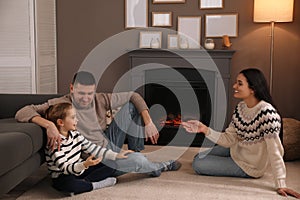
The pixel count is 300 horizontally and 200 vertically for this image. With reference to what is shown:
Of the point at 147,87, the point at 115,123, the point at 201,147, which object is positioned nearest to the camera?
the point at 115,123

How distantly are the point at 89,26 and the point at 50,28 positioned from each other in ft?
1.46

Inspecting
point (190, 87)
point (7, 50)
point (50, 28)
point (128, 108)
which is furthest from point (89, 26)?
point (128, 108)

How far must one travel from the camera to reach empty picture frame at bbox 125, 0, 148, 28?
16.6ft

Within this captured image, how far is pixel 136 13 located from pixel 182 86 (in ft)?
3.23

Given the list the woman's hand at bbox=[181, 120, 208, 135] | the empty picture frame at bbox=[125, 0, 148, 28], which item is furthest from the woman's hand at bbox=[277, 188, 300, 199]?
the empty picture frame at bbox=[125, 0, 148, 28]

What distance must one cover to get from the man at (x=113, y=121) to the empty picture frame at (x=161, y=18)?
175cm

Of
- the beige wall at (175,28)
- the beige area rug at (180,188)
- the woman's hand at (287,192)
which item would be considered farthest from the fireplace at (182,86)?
the woman's hand at (287,192)

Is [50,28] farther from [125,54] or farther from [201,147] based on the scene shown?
[201,147]

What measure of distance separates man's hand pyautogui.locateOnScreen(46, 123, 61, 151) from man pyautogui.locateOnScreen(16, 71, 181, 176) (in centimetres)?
14

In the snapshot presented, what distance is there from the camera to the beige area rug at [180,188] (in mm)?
3080

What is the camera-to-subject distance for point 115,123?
11.3ft

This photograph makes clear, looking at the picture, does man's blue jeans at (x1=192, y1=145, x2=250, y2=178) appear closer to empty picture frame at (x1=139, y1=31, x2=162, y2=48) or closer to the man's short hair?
the man's short hair

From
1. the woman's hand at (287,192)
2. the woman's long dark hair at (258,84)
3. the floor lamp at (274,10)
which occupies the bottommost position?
the woman's hand at (287,192)

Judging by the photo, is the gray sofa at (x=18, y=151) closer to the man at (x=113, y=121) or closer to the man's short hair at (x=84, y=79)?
the man at (x=113, y=121)
